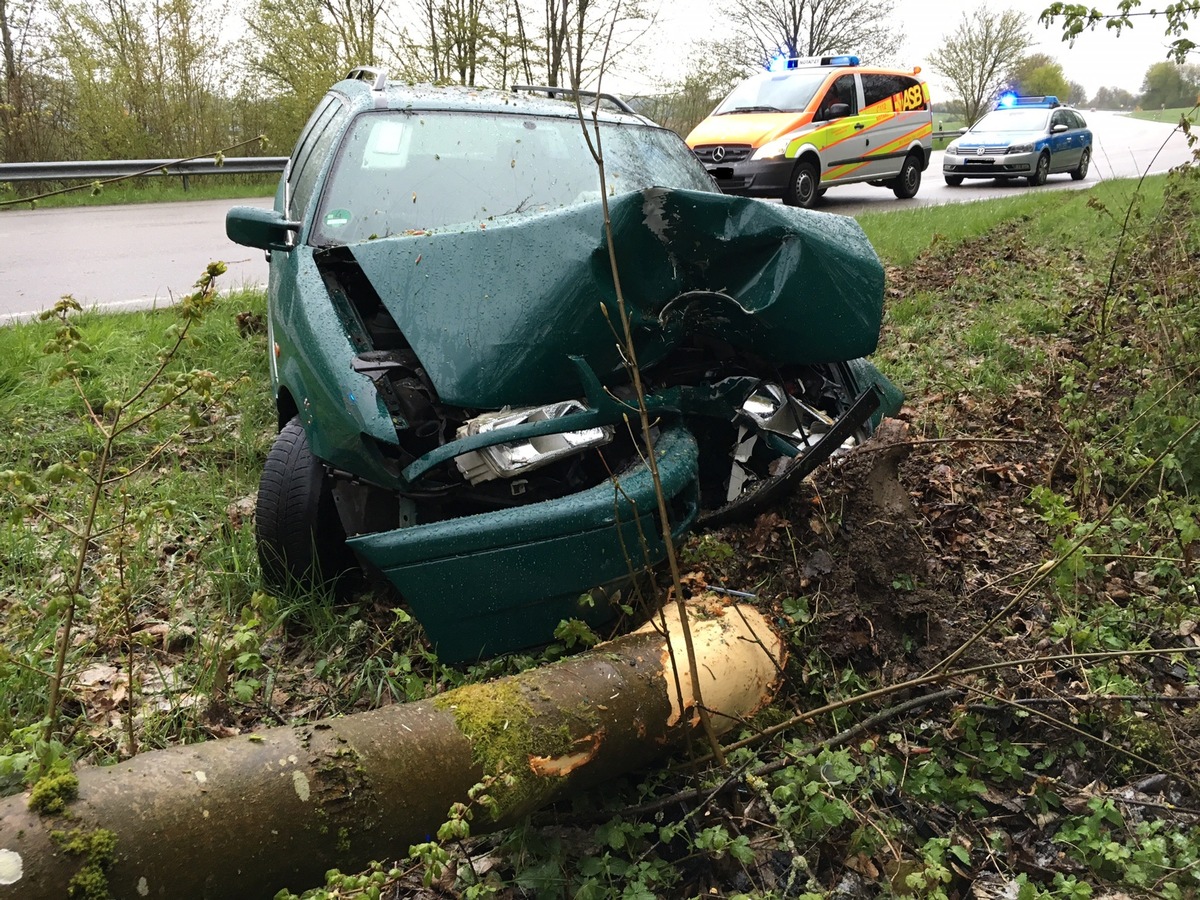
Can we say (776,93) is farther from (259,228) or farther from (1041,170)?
(259,228)

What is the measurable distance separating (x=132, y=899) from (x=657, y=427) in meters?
1.72

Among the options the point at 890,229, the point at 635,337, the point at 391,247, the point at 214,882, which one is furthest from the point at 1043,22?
the point at 890,229

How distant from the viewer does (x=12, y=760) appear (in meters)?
1.41

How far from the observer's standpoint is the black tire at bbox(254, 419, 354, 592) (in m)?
2.58

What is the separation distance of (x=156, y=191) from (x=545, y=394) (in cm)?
1302

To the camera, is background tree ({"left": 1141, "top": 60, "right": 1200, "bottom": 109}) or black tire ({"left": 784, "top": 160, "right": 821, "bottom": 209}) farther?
black tire ({"left": 784, "top": 160, "right": 821, "bottom": 209})

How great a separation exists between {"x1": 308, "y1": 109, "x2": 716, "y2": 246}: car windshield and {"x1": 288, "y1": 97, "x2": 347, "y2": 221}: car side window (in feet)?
0.54

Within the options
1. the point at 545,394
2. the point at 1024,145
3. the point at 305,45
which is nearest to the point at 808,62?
the point at 1024,145

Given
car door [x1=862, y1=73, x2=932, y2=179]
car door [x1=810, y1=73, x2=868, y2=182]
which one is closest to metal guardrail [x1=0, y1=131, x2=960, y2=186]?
car door [x1=862, y1=73, x2=932, y2=179]

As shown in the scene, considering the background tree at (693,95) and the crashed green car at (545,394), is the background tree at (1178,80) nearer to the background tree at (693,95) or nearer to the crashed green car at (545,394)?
the crashed green car at (545,394)

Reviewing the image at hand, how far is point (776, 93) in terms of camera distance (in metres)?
11.3

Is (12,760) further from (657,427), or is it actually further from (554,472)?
(657,427)

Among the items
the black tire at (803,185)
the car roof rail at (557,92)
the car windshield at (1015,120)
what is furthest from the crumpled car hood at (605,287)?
the car windshield at (1015,120)

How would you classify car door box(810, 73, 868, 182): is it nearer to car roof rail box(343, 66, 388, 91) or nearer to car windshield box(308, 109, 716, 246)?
car roof rail box(343, 66, 388, 91)
